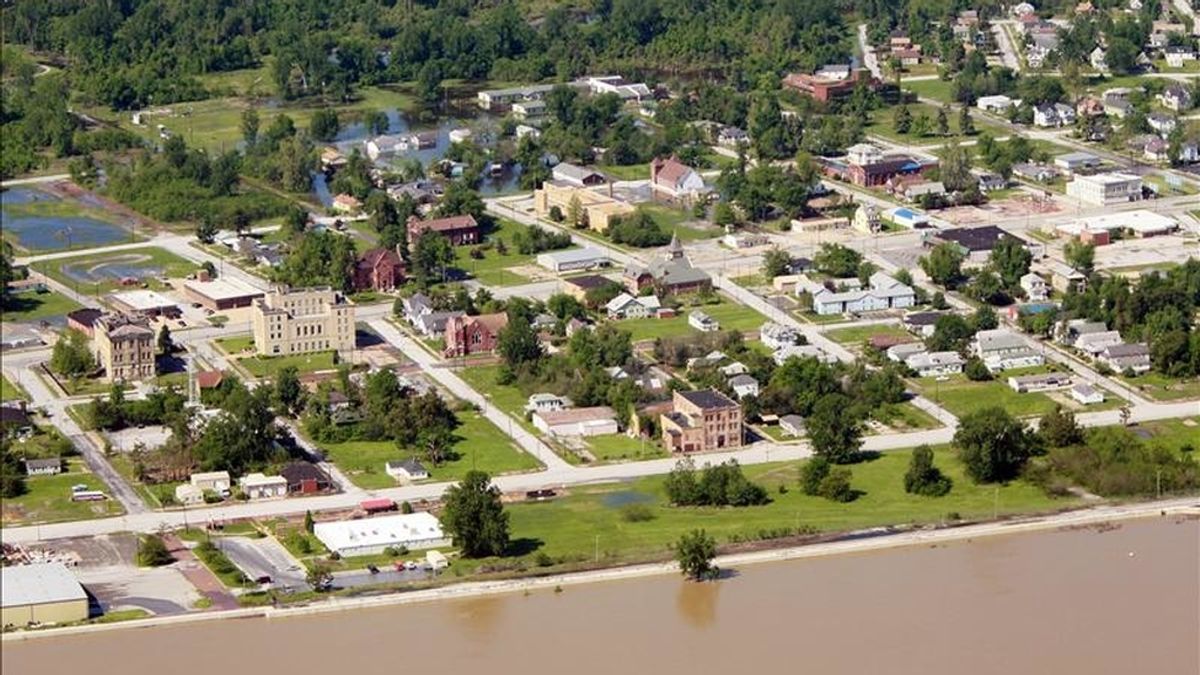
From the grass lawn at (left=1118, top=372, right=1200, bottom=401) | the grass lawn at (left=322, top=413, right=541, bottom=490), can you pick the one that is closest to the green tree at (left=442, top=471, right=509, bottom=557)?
the grass lawn at (left=322, top=413, right=541, bottom=490)

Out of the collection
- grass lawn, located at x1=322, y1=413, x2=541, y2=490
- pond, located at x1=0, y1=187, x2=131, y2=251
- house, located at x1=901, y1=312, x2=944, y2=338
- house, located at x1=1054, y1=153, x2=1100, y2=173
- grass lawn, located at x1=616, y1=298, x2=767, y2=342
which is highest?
grass lawn, located at x1=322, y1=413, x2=541, y2=490

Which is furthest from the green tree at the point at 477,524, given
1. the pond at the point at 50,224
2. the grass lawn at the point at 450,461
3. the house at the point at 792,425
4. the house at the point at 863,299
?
the pond at the point at 50,224

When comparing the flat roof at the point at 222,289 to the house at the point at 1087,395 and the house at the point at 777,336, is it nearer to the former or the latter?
the house at the point at 777,336

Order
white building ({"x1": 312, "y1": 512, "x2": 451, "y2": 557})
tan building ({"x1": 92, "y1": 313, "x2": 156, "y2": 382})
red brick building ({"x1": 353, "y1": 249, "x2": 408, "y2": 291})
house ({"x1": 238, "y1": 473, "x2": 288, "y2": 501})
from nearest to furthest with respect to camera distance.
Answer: white building ({"x1": 312, "y1": 512, "x2": 451, "y2": 557})
house ({"x1": 238, "y1": 473, "x2": 288, "y2": 501})
tan building ({"x1": 92, "y1": 313, "x2": 156, "y2": 382})
red brick building ({"x1": 353, "y1": 249, "x2": 408, "y2": 291})

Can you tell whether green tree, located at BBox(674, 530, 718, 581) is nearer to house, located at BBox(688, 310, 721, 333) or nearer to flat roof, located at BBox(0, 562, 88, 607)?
flat roof, located at BBox(0, 562, 88, 607)

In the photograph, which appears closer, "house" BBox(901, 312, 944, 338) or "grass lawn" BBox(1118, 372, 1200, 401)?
"grass lawn" BBox(1118, 372, 1200, 401)

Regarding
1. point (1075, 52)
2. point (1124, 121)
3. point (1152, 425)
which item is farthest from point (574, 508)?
point (1075, 52)

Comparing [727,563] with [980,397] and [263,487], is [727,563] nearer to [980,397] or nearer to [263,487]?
[263,487]

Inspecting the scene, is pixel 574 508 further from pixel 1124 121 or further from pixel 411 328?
pixel 1124 121
